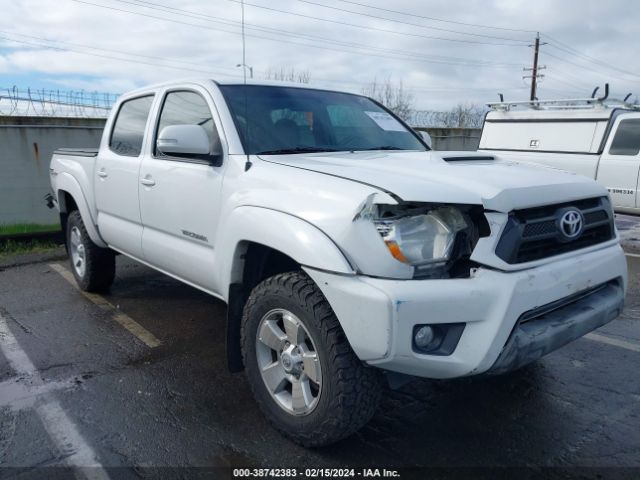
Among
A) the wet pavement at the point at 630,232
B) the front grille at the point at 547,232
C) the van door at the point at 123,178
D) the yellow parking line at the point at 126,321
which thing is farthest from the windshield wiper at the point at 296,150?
the wet pavement at the point at 630,232

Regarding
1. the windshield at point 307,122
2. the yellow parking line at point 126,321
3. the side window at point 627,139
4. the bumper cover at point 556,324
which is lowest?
the yellow parking line at point 126,321

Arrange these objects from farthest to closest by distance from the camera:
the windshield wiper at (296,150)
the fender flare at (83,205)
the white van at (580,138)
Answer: the white van at (580,138)
the fender flare at (83,205)
the windshield wiper at (296,150)

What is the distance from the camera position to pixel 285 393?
116 inches

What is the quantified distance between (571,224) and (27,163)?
9107 millimetres

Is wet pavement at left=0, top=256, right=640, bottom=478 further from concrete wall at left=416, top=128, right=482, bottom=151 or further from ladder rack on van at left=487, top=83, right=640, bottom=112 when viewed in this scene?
concrete wall at left=416, top=128, right=482, bottom=151

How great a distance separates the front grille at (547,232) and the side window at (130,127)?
296 centimetres

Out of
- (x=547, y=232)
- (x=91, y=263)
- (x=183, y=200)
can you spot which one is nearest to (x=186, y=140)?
(x=183, y=200)

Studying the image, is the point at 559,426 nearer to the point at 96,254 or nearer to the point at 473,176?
the point at 473,176

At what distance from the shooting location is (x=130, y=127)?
15.2 feet

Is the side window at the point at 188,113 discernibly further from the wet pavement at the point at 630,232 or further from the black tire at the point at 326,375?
the wet pavement at the point at 630,232

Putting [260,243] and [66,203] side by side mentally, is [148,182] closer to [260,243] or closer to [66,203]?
[260,243]

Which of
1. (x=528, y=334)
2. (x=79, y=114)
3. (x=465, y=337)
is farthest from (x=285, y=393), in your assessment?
(x=79, y=114)

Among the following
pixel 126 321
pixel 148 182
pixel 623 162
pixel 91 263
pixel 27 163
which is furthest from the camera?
pixel 27 163

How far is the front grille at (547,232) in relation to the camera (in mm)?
2406
